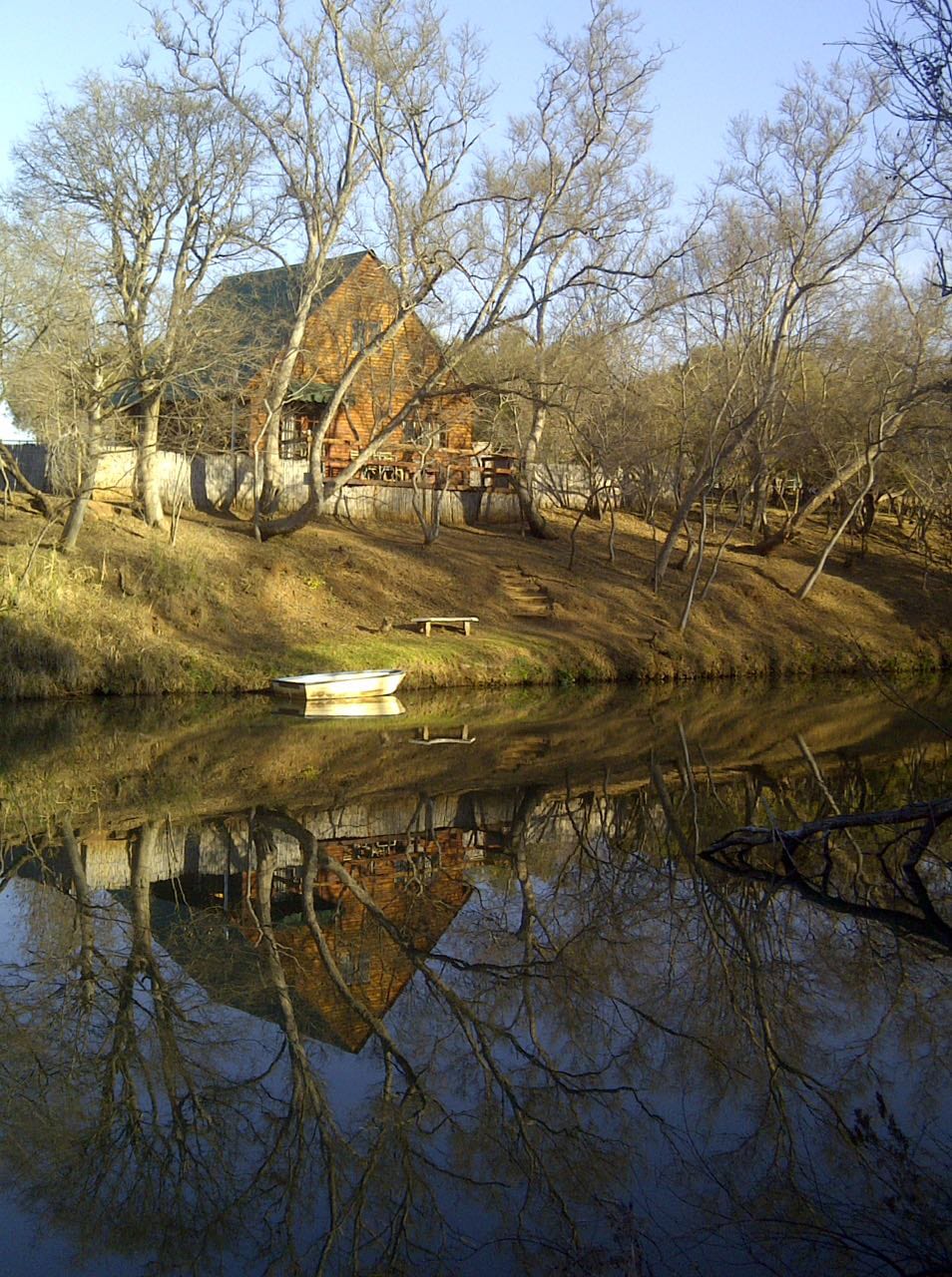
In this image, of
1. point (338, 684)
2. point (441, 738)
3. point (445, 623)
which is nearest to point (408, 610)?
point (445, 623)

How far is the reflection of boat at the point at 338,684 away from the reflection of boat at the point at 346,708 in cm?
12

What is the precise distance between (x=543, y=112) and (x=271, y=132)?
6.34 metres

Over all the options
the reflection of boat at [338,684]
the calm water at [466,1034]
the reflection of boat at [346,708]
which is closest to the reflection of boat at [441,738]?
the reflection of boat at [346,708]

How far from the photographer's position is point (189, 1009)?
26.1 feet

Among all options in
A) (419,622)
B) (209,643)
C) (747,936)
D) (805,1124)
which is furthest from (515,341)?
(805,1124)

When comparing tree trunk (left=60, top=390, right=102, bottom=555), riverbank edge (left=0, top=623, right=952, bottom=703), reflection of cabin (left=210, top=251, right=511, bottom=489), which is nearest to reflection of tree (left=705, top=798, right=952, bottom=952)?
riverbank edge (left=0, top=623, right=952, bottom=703)

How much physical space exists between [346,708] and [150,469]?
9.23 m

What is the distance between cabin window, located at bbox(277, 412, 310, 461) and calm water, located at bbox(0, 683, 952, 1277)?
2340cm

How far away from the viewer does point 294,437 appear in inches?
1522

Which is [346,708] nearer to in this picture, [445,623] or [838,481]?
[445,623]

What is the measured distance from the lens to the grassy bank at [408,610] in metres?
24.0

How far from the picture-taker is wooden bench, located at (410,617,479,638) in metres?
28.8

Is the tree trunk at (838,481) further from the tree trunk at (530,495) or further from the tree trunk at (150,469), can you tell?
the tree trunk at (150,469)

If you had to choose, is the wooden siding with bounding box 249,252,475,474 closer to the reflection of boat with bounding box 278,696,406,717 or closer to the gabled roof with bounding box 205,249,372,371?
the gabled roof with bounding box 205,249,372,371
